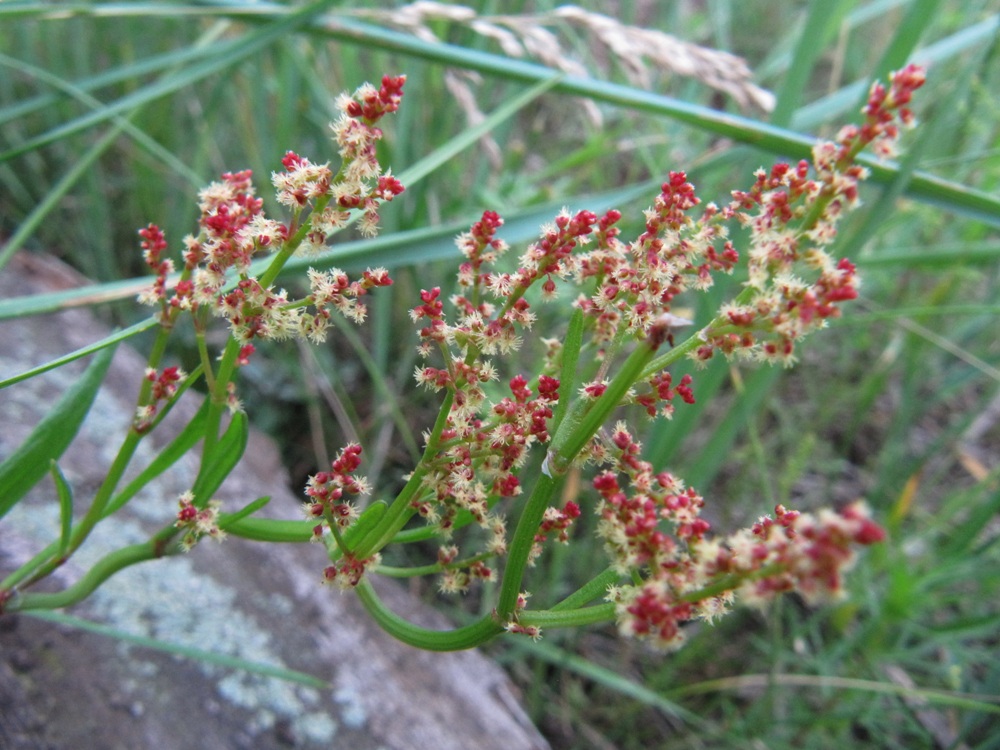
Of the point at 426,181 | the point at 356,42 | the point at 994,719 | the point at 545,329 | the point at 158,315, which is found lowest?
the point at 994,719

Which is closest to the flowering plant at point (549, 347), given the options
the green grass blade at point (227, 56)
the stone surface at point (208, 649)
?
the stone surface at point (208, 649)


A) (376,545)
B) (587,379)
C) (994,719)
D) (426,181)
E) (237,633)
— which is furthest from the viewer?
(426,181)

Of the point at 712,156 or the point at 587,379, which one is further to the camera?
the point at 712,156

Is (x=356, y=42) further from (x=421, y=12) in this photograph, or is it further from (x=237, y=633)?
(x=237, y=633)

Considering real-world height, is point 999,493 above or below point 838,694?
above

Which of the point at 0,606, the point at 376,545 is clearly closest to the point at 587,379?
the point at 376,545

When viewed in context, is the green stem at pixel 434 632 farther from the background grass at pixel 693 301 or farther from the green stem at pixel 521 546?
the background grass at pixel 693 301

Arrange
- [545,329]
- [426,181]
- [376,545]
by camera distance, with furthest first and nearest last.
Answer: [545,329] < [426,181] < [376,545]
